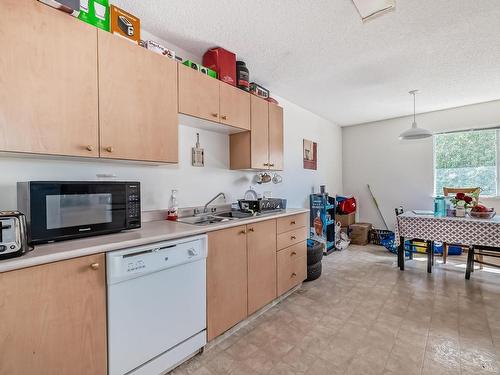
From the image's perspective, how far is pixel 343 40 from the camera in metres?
2.12

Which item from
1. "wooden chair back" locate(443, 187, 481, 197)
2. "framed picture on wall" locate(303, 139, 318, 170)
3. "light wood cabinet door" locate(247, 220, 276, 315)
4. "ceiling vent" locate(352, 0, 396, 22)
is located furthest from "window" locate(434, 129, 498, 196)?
"light wood cabinet door" locate(247, 220, 276, 315)

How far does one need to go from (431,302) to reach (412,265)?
120cm

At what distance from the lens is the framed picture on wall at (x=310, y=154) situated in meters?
4.12

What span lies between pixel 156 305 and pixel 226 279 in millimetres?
566

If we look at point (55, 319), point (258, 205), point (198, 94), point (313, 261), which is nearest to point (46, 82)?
point (198, 94)

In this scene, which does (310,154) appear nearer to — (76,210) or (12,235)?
(76,210)

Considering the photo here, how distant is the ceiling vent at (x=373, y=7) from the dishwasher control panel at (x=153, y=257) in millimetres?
1920

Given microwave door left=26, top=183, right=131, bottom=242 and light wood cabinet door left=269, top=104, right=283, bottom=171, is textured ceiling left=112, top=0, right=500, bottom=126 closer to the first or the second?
light wood cabinet door left=269, top=104, right=283, bottom=171

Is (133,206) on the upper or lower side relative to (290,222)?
upper

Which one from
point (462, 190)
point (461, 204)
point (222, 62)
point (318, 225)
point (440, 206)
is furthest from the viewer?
point (318, 225)

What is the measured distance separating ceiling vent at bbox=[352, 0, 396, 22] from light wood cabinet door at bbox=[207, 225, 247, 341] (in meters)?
1.80

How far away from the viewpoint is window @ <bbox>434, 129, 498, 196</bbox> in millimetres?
3871

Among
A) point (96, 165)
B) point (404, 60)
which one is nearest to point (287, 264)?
point (96, 165)

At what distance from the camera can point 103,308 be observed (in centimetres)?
122
